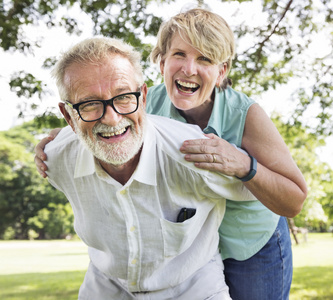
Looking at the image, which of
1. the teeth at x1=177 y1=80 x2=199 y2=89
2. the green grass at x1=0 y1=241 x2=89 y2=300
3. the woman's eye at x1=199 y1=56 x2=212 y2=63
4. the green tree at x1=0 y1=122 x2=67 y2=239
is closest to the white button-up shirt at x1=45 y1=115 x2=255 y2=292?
the teeth at x1=177 y1=80 x2=199 y2=89

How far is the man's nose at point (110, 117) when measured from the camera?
2084mm

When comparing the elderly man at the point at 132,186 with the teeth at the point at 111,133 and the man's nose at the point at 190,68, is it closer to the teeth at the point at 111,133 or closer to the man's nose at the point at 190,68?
the teeth at the point at 111,133

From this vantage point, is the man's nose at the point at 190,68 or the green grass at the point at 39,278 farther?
the green grass at the point at 39,278

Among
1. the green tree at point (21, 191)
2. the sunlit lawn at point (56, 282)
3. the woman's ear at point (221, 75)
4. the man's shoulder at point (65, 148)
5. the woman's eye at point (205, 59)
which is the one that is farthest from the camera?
the green tree at point (21, 191)

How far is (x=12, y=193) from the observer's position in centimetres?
3959

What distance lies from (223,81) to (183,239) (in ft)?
3.82

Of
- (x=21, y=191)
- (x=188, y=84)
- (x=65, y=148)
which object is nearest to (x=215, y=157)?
(x=188, y=84)

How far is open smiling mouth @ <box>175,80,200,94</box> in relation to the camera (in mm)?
2656

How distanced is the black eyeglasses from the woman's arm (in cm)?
35

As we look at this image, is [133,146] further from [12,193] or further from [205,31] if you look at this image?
[12,193]

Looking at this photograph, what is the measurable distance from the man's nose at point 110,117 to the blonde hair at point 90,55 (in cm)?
25

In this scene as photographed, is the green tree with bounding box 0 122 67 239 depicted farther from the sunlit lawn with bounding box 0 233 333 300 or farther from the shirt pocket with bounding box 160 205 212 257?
the shirt pocket with bounding box 160 205 212 257

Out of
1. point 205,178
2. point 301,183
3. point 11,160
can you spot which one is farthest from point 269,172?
point 11,160

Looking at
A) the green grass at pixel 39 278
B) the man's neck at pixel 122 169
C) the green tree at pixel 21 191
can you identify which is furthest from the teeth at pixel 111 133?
the green tree at pixel 21 191
